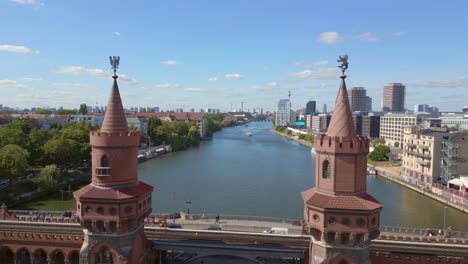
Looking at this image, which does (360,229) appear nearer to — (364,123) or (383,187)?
(383,187)

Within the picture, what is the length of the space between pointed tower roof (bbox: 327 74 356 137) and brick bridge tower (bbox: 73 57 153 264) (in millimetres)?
11865

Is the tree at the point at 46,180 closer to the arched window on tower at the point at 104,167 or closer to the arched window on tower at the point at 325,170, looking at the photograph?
the arched window on tower at the point at 104,167

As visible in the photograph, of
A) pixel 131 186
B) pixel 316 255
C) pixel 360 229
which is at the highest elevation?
pixel 131 186

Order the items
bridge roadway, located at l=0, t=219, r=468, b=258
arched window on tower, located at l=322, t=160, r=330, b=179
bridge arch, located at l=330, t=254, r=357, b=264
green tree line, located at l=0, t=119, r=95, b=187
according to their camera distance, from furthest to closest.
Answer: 1. green tree line, located at l=0, t=119, r=95, b=187
2. bridge roadway, located at l=0, t=219, r=468, b=258
3. arched window on tower, located at l=322, t=160, r=330, b=179
4. bridge arch, located at l=330, t=254, r=357, b=264

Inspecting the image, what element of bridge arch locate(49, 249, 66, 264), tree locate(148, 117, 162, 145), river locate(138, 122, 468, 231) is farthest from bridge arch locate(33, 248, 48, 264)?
tree locate(148, 117, 162, 145)

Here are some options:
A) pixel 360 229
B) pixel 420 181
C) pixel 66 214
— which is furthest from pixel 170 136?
pixel 360 229

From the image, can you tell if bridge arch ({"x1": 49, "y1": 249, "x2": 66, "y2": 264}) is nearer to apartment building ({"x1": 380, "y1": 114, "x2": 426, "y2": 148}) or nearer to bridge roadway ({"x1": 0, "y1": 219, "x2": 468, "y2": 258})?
bridge roadway ({"x1": 0, "y1": 219, "x2": 468, "y2": 258})

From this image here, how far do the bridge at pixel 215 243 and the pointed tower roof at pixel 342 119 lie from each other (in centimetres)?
739

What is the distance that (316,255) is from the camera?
20891 mm

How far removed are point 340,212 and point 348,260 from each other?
8.99 feet

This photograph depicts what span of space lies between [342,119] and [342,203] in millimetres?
4677

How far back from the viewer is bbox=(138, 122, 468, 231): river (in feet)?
156

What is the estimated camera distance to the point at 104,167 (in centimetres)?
2170

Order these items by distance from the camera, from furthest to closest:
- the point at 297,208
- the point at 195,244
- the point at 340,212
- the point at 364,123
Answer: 1. the point at 364,123
2. the point at 297,208
3. the point at 195,244
4. the point at 340,212
